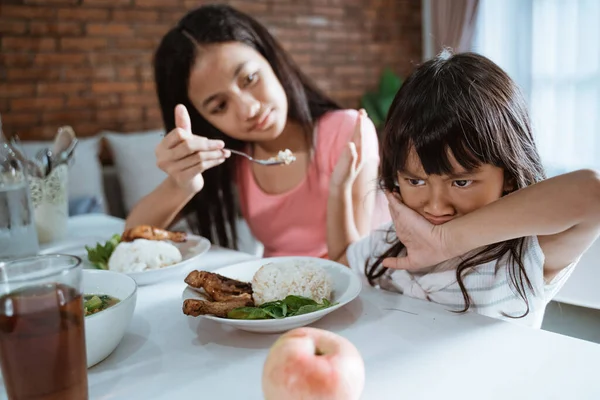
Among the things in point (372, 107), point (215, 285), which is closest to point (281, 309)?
point (215, 285)

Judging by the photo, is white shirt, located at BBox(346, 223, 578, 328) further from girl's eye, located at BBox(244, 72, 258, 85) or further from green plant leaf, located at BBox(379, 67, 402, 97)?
green plant leaf, located at BBox(379, 67, 402, 97)

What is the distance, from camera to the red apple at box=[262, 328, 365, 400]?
1.65ft

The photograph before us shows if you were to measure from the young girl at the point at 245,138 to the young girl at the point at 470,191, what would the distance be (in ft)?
1.10

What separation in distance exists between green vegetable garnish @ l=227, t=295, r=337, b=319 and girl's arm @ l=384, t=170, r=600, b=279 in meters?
0.25

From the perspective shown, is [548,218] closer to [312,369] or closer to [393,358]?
[393,358]

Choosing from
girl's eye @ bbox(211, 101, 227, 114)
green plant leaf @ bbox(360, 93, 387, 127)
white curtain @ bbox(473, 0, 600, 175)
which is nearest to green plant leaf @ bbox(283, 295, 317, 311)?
girl's eye @ bbox(211, 101, 227, 114)

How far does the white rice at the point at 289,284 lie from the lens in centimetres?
82

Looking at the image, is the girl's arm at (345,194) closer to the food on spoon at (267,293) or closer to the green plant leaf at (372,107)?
the food on spoon at (267,293)

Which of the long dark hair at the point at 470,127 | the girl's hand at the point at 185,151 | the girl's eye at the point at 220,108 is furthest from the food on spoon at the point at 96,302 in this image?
the girl's eye at the point at 220,108

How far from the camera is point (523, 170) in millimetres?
949

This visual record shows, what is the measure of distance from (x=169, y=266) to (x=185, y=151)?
30 cm

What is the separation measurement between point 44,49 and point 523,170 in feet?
9.60

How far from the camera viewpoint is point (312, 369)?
504 millimetres

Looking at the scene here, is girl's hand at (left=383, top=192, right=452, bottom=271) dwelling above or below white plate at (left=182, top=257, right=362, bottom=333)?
above
